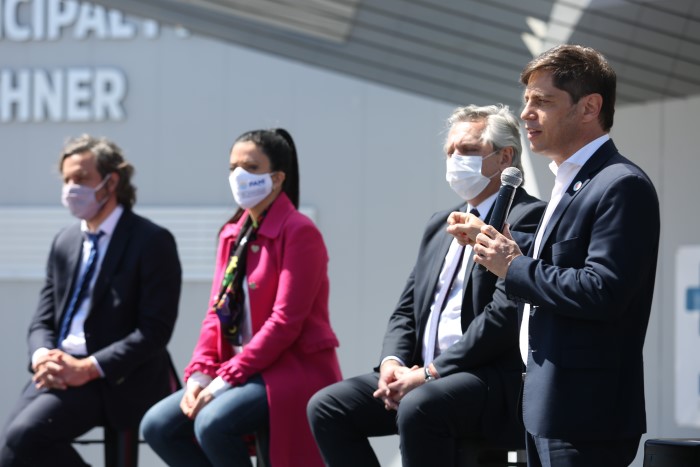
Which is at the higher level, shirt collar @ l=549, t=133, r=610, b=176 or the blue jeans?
shirt collar @ l=549, t=133, r=610, b=176

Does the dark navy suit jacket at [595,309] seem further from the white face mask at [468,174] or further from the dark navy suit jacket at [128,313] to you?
the dark navy suit jacket at [128,313]

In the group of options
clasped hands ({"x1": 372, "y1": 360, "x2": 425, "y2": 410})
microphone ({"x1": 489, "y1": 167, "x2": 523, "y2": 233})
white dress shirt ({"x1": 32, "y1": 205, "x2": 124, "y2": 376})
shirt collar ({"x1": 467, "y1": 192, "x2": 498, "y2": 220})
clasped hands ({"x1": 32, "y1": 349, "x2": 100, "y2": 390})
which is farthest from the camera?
white dress shirt ({"x1": 32, "y1": 205, "x2": 124, "y2": 376})

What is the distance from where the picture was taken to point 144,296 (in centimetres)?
458

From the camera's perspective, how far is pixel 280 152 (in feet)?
14.5

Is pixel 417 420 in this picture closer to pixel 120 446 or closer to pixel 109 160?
pixel 120 446

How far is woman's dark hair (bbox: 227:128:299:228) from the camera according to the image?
14.4ft

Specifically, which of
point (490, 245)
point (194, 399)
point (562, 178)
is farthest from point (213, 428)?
point (562, 178)

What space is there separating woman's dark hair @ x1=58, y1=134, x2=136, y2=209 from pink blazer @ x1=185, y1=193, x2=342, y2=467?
0.70 m

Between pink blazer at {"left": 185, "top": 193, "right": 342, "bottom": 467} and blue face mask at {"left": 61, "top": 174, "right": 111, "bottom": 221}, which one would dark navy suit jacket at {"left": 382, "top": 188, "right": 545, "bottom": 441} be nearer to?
pink blazer at {"left": 185, "top": 193, "right": 342, "bottom": 467}

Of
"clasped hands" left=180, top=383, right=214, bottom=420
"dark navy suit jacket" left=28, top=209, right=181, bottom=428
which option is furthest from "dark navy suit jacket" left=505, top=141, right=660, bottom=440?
"dark navy suit jacket" left=28, top=209, right=181, bottom=428

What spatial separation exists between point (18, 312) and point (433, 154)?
3.16 m

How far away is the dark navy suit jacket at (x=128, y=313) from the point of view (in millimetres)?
4469

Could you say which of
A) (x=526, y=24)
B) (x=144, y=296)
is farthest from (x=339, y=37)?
(x=144, y=296)

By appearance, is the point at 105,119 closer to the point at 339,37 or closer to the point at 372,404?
the point at 339,37
